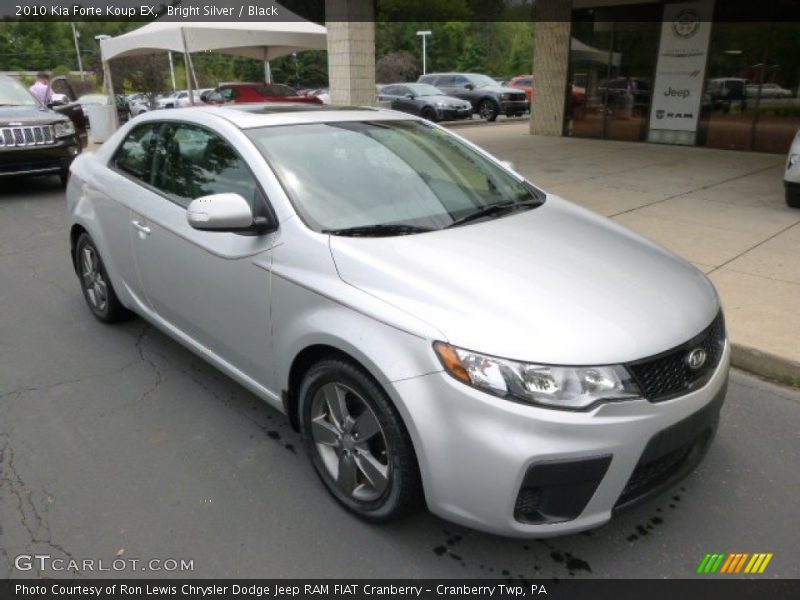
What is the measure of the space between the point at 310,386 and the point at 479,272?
0.84m

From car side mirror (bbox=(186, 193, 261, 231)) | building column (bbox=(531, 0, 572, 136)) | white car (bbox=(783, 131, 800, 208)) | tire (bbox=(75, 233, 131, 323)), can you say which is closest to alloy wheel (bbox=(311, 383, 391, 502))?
car side mirror (bbox=(186, 193, 261, 231))

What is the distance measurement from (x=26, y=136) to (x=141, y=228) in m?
7.44

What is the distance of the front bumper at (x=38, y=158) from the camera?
31.0 ft

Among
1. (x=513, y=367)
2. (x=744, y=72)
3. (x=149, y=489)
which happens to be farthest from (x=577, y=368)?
(x=744, y=72)

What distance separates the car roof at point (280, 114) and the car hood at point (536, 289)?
99cm

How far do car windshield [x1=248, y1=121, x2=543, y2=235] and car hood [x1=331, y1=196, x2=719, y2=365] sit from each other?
0.63 feet

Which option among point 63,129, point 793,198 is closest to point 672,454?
point 793,198

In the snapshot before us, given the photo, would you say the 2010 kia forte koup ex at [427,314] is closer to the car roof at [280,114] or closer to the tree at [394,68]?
the car roof at [280,114]

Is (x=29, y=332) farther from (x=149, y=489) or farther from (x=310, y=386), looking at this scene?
(x=310, y=386)

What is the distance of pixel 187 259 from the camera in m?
3.26

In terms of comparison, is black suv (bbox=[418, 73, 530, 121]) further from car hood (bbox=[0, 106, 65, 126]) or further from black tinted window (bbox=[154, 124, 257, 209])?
black tinted window (bbox=[154, 124, 257, 209])

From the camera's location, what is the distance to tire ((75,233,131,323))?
174 inches

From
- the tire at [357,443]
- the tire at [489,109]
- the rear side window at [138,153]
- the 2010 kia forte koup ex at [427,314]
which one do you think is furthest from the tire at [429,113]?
the tire at [357,443]

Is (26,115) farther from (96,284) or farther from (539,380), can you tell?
(539,380)
